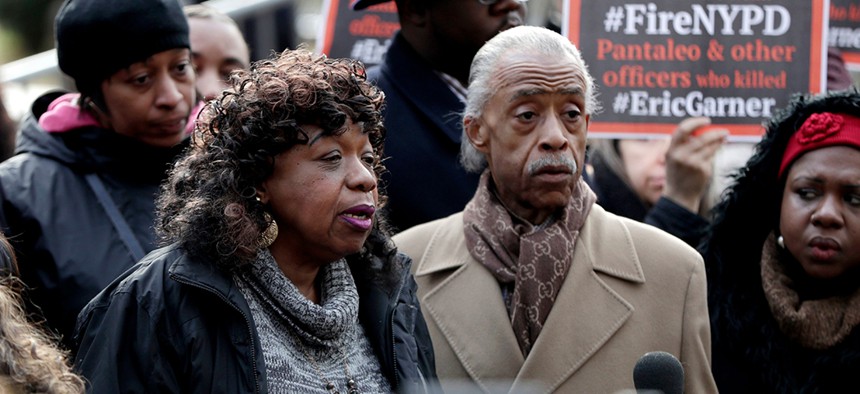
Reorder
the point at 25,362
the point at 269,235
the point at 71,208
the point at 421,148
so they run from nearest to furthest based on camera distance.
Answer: the point at 25,362, the point at 269,235, the point at 71,208, the point at 421,148

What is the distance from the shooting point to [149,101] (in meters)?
4.84

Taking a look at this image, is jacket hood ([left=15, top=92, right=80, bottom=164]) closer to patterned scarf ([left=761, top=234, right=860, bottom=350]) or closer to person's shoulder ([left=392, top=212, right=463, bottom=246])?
person's shoulder ([left=392, top=212, right=463, bottom=246])

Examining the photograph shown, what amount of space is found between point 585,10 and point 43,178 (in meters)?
2.27

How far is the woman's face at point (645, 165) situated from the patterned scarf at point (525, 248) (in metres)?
2.04

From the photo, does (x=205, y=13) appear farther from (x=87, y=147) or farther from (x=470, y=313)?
(x=470, y=313)

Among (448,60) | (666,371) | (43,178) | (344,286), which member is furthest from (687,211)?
(666,371)

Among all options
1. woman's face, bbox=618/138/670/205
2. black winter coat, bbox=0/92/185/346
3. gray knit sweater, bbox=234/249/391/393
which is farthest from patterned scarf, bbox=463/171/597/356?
woman's face, bbox=618/138/670/205

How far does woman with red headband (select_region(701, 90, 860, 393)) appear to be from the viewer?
473 cm

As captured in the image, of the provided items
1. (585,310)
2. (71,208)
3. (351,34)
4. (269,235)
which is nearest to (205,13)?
(351,34)

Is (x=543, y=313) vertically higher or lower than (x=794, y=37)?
lower

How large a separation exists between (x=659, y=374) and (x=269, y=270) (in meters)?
1.33

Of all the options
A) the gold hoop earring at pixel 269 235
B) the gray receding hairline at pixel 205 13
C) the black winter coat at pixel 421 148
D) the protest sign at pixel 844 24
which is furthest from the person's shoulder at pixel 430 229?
the protest sign at pixel 844 24

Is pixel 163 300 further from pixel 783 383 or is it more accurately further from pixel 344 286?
pixel 783 383

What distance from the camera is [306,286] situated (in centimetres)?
396
